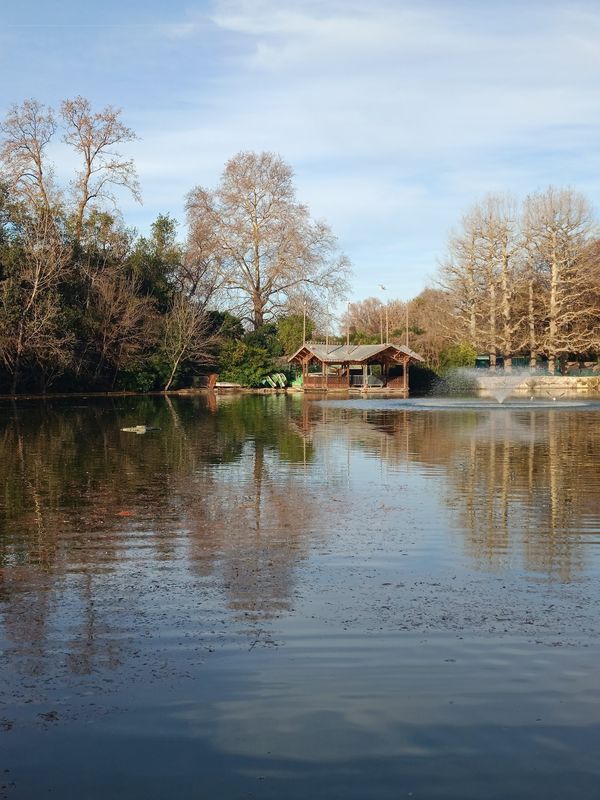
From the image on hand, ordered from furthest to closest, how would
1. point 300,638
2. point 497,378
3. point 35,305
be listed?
point 497,378
point 35,305
point 300,638

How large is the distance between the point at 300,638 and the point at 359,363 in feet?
173

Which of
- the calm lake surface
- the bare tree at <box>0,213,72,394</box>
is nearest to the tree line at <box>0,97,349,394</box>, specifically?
the bare tree at <box>0,213,72,394</box>

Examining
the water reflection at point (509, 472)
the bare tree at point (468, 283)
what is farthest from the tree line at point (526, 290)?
the water reflection at point (509, 472)

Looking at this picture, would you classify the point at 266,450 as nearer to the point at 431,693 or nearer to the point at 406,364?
the point at 431,693

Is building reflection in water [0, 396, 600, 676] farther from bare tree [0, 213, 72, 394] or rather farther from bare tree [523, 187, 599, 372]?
bare tree [523, 187, 599, 372]

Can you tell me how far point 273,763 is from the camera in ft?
13.8

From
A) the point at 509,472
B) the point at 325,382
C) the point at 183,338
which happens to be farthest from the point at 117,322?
the point at 509,472

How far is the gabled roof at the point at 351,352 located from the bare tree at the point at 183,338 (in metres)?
6.64

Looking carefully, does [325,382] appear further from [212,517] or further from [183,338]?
[212,517]

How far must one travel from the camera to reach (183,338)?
5338cm

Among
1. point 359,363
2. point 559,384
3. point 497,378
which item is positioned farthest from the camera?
point 497,378

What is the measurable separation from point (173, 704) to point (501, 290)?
62783mm

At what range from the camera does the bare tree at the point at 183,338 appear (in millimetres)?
53250

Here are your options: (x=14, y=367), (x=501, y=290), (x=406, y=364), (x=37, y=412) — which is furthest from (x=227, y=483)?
(x=501, y=290)
